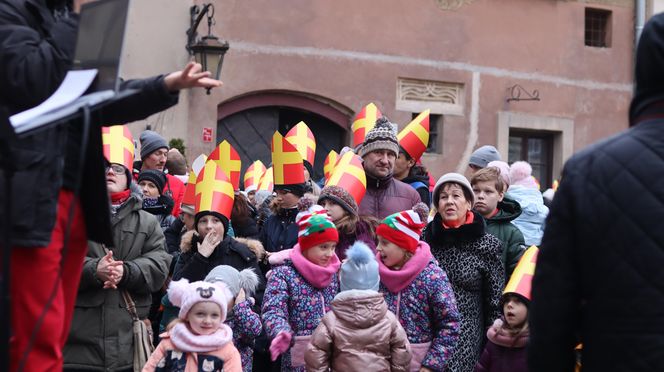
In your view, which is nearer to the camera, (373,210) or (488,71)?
(373,210)

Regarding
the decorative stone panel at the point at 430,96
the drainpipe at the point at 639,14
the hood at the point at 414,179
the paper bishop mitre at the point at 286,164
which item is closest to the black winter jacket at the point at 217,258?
the paper bishop mitre at the point at 286,164

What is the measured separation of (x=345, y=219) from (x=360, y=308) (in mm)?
1130

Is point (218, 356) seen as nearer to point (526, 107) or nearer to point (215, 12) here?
point (215, 12)

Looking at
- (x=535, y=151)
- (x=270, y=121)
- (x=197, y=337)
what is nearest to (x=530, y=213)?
(x=197, y=337)

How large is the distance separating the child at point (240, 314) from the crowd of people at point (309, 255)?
0.04 feet

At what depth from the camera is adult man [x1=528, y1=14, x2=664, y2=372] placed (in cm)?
285

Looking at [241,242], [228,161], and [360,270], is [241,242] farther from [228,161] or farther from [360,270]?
[228,161]

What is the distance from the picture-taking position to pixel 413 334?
584 cm

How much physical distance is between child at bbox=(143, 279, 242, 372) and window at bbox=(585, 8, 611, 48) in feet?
52.1

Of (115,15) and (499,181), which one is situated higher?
(115,15)

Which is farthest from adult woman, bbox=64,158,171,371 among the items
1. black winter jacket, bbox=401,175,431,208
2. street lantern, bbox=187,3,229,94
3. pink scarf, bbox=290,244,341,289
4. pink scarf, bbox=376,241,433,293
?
street lantern, bbox=187,3,229,94

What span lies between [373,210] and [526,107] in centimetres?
1261

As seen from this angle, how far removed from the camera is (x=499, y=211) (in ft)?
23.2

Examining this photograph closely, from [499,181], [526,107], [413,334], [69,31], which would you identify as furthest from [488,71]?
[69,31]
